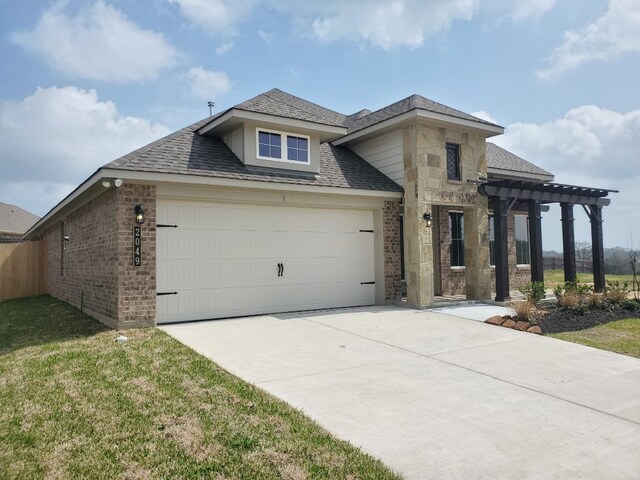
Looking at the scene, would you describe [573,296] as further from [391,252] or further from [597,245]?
[597,245]

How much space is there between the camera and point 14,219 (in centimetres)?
3142

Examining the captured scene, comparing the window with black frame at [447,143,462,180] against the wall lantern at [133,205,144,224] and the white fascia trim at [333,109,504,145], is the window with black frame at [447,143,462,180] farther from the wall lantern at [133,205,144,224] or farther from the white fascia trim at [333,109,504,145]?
the wall lantern at [133,205,144,224]

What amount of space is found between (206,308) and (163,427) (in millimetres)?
5713

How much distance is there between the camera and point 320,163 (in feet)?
39.5

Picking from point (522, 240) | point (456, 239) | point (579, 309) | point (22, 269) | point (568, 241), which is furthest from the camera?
point (22, 269)

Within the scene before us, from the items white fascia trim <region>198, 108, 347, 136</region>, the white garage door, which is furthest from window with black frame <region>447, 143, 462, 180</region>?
white fascia trim <region>198, 108, 347, 136</region>

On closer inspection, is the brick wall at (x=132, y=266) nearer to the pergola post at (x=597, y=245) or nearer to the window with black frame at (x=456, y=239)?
the window with black frame at (x=456, y=239)

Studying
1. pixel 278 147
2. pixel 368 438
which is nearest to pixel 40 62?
pixel 278 147

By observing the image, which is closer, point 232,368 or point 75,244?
point 232,368

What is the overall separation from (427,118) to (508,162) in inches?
269

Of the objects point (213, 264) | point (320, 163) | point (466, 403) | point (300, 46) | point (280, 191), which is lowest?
point (466, 403)

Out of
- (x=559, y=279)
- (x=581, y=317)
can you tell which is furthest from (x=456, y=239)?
(x=559, y=279)

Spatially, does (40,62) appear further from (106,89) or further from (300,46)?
(300,46)

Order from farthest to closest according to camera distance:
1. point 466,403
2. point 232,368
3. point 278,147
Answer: point 278,147 → point 232,368 → point 466,403
